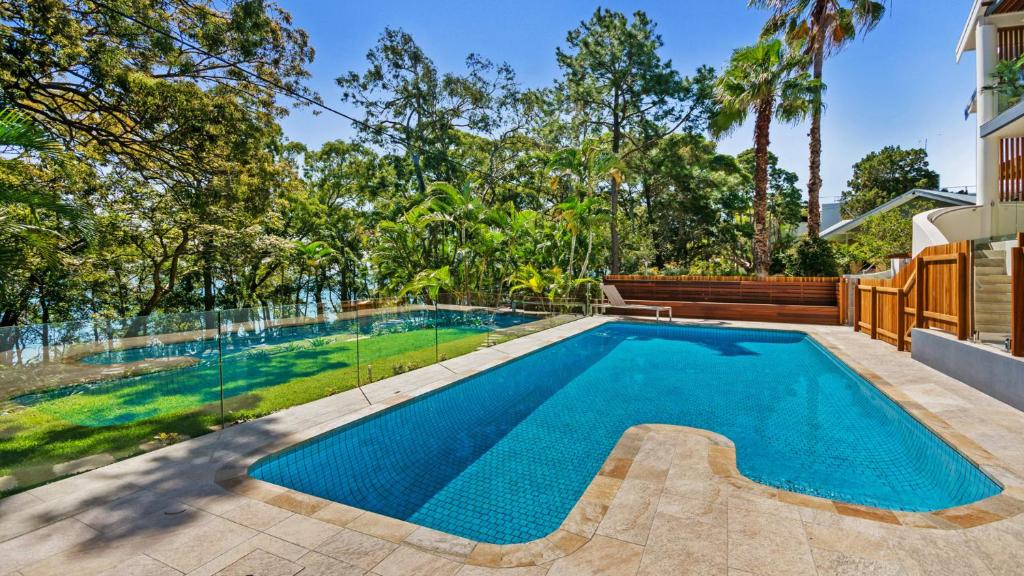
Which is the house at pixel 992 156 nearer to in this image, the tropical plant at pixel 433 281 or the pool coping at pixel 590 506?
the pool coping at pixel 590 506

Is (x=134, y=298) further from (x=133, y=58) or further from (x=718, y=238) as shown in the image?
(x=718, y=238)

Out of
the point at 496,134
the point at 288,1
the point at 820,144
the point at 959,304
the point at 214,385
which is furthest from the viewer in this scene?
the point at 496,134

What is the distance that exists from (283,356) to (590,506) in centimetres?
475

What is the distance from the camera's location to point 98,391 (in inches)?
179

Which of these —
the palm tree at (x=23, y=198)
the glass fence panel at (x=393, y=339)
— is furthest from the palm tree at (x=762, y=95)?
the palm tree at (x=23, y=198)

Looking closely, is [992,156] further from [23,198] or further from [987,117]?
[23,198]

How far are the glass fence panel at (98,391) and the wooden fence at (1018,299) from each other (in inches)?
353

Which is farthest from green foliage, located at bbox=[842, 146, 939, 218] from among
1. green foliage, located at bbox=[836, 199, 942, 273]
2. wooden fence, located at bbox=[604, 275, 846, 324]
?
wooden fence, located at bbox=[604, 275, 846, 324]

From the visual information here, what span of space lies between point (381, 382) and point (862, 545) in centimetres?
572

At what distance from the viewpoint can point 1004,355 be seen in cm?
518

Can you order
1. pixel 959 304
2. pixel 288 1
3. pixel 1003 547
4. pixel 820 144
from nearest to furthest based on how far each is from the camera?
1. pixel 1003 547
2. pixel 959 304
3. pixel 288 1
4. pixel 820 144

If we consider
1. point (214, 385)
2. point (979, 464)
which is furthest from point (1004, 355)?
point (214, 385)

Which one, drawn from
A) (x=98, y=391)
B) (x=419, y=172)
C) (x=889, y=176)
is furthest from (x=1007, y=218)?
(x=889, y=176)

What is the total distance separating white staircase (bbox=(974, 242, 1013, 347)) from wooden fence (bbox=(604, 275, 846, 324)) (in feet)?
21.2
